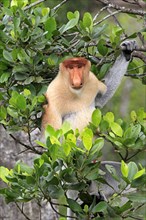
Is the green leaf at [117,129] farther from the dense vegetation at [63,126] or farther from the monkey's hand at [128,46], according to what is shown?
the monkey's hand at [128,46]

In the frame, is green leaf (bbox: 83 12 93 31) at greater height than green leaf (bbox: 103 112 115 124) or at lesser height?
greater

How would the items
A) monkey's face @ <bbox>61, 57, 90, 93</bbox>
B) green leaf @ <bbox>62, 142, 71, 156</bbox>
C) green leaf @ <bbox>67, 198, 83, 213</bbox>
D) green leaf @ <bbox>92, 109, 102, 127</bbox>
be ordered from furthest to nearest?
monkey's face @ <bbox>61, 57, 90, 93</bbox>
green leaf @ <bbox>92, 109, 102, 127</bbox>
green leaf @ <bbox>67, 198, 83, 213</bbox>
green leaf @ <bbox>62, 142, 71, 156</bbox>

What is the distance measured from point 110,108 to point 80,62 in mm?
7548

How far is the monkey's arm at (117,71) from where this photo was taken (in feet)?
13.5

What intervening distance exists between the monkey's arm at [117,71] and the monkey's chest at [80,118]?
5.6 inches

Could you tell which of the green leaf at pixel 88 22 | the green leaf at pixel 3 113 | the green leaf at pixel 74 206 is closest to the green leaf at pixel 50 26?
the green leaf at pixel 88 22

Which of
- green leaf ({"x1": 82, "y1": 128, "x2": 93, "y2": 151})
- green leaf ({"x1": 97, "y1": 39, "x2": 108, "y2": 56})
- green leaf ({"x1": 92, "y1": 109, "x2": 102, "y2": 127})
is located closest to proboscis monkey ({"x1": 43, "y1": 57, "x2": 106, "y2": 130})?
green leaf ({"x1": 97, "y1": 39, "x2": 108, "y2": 56})

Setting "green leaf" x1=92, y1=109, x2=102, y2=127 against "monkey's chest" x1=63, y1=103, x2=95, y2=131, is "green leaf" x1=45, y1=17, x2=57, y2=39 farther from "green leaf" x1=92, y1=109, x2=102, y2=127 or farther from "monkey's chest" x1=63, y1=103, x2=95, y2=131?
"monkey's chest" x1=63, y1=103, x2=95, y2=131

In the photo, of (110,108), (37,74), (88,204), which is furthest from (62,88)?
(110,108)

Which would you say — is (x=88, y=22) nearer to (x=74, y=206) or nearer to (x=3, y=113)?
(x=3, y=113)

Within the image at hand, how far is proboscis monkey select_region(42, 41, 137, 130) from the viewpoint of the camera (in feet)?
13.1

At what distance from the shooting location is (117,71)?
4176mm

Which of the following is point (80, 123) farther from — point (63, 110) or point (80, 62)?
point (80, 62)

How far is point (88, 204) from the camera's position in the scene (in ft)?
11.2
